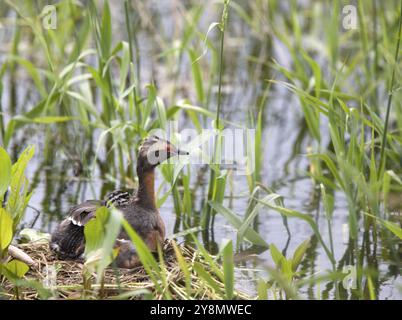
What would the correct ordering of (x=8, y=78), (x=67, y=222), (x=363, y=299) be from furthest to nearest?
(x=8, y=78) < (x=67, y=222) < (x=363, y=299)

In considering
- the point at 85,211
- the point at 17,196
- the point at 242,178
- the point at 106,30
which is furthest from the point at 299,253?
the point at 242,178

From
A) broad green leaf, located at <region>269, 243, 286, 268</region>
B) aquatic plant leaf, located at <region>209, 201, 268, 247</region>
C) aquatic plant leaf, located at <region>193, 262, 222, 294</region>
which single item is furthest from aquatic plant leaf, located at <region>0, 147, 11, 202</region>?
broad green leaf, located at <region>269, 243, 286, 268</region>

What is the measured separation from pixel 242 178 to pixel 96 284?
2752mm

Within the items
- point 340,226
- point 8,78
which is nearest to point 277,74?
point 8,78

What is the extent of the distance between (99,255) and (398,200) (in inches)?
114

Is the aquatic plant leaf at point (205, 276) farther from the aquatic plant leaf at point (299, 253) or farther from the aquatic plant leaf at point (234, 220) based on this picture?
the aquatic plant leaf at point (234, 220)

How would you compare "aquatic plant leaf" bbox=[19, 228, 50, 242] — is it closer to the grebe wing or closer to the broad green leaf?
the grebe wing

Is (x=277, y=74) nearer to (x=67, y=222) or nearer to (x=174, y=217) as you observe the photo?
(x=174, y=217)

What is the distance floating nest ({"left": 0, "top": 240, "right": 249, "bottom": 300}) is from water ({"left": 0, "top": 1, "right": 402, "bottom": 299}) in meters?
0.38

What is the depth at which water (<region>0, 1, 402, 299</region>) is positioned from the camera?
5.75 metres

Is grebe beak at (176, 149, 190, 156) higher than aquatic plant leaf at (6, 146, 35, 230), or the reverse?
grebe beak at (176, 149, 190, 156)

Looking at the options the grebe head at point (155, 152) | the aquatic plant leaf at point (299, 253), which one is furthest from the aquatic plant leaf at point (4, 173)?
the aquatic plant leaf at point (299, 253)

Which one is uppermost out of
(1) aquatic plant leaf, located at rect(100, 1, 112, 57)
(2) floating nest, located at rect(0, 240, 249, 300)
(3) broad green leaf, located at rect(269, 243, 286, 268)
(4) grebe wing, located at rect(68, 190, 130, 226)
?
(1) aquatic plant leaf, located at rect(100, 1, 112, 57)
